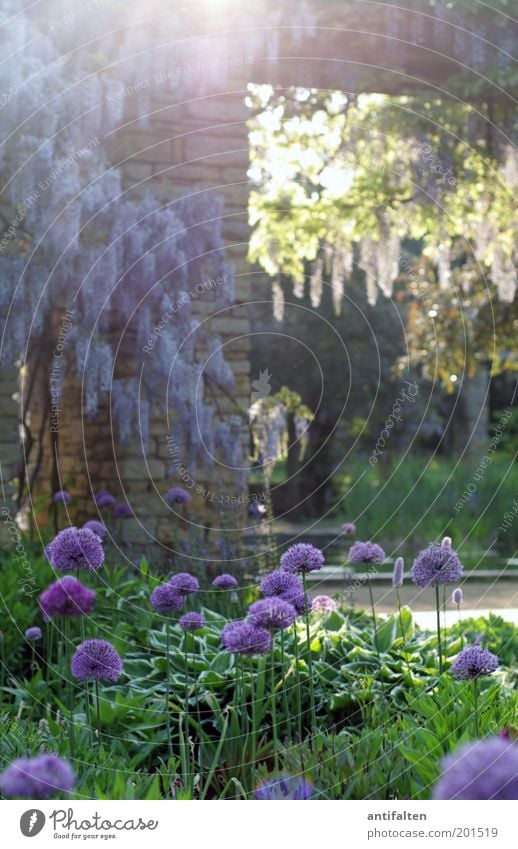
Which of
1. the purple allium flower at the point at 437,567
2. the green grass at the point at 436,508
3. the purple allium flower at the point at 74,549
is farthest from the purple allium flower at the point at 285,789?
the green grass at the point at 436,508

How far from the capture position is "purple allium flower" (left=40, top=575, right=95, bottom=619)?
3.15 metres

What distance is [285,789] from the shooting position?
2623mm

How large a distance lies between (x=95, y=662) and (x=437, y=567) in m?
1.03

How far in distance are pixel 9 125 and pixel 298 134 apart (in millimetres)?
4356

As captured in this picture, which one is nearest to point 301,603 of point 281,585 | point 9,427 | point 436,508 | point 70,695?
point 281,585

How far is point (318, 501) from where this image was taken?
1518cm

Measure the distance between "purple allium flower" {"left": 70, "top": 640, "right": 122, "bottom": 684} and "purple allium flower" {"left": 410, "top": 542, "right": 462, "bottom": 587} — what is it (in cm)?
92

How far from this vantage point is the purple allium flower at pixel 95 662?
8.87ft

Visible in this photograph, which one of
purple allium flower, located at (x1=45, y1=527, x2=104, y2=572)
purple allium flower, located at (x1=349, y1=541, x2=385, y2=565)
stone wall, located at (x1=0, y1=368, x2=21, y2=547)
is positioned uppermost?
stone wall, located at (x1=0, y1=368, x2=21, y2=547)

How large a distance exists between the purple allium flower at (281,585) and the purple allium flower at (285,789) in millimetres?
496

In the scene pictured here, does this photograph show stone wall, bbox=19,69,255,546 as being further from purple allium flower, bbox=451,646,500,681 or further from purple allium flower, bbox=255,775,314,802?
purple allium flower, bbox=451,646,500,681

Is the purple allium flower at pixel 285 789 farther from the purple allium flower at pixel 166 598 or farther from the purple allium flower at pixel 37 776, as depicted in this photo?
the purple allium flower at pixel 37 776
